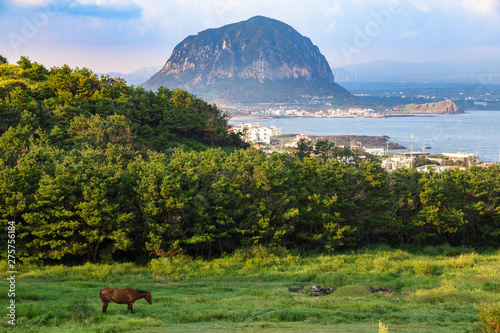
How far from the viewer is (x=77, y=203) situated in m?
21.7

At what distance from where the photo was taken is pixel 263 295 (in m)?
14.5

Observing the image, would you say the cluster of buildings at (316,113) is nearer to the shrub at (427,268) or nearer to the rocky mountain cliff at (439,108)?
the rocky mountain cliff at (439,108)

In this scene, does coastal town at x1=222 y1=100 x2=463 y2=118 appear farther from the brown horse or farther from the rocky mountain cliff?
the brown horse

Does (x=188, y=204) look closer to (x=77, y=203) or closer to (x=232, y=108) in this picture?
(x=77, y=203)

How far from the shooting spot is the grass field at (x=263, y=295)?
9.96 m

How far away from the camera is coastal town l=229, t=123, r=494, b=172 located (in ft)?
157

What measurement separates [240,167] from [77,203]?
931cm

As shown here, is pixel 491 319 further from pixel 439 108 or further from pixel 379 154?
pixel 439 108

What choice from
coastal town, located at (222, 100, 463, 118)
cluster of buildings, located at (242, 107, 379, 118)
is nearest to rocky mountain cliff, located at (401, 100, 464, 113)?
coastal town, located at (222, 100, 463, 118)

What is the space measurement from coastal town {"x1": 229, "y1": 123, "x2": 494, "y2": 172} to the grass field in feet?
44.5

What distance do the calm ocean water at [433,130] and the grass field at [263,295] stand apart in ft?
250

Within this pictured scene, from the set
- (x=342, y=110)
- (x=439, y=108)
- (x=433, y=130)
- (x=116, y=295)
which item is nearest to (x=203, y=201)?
(x=116, y=295)

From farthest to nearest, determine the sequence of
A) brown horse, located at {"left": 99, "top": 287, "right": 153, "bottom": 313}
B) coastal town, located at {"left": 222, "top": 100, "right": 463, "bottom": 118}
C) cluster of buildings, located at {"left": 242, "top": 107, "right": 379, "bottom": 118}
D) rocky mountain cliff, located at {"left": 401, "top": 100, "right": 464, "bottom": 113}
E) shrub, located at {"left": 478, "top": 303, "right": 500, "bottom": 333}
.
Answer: cluster of buildings, located at {"left": 242, "top": 107, "right": 379, "bottom": 118}
coastal town, located at {"left": 222, "top": 100, "right": 463, "bottom": 118}
rocky mountain cliff, located at {"left": 401, "top": 100, "right": 464, "bottom": 113}
brown horse, located at {"left": 99, "top": 287, "right": 153, "bottom": 313}
shrub, located at {"left": 478, "top": 303, "right": 500, "bottom": 333}

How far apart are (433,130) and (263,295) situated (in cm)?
13464
